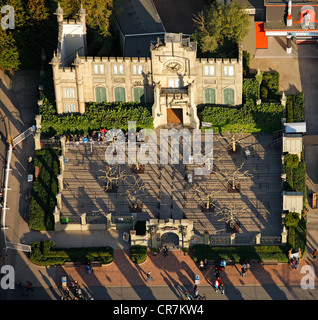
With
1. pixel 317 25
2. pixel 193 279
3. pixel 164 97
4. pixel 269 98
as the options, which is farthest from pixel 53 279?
pixel 317 25

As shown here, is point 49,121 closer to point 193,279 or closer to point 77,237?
point 77,237

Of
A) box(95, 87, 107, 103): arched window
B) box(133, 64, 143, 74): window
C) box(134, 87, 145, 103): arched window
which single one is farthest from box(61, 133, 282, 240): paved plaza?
box(133, 64, 143, 74): window

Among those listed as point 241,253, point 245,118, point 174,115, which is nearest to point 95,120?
point 174,115

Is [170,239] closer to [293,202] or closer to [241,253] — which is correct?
[241,253]

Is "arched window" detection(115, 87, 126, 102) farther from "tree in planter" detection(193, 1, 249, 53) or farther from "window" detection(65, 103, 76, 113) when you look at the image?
"tree in planter" detection(193, 1, 249, 53)

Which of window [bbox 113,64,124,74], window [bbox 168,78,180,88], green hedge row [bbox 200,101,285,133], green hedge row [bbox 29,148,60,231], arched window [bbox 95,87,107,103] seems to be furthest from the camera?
arched window [bbox 95,87,107,103]
